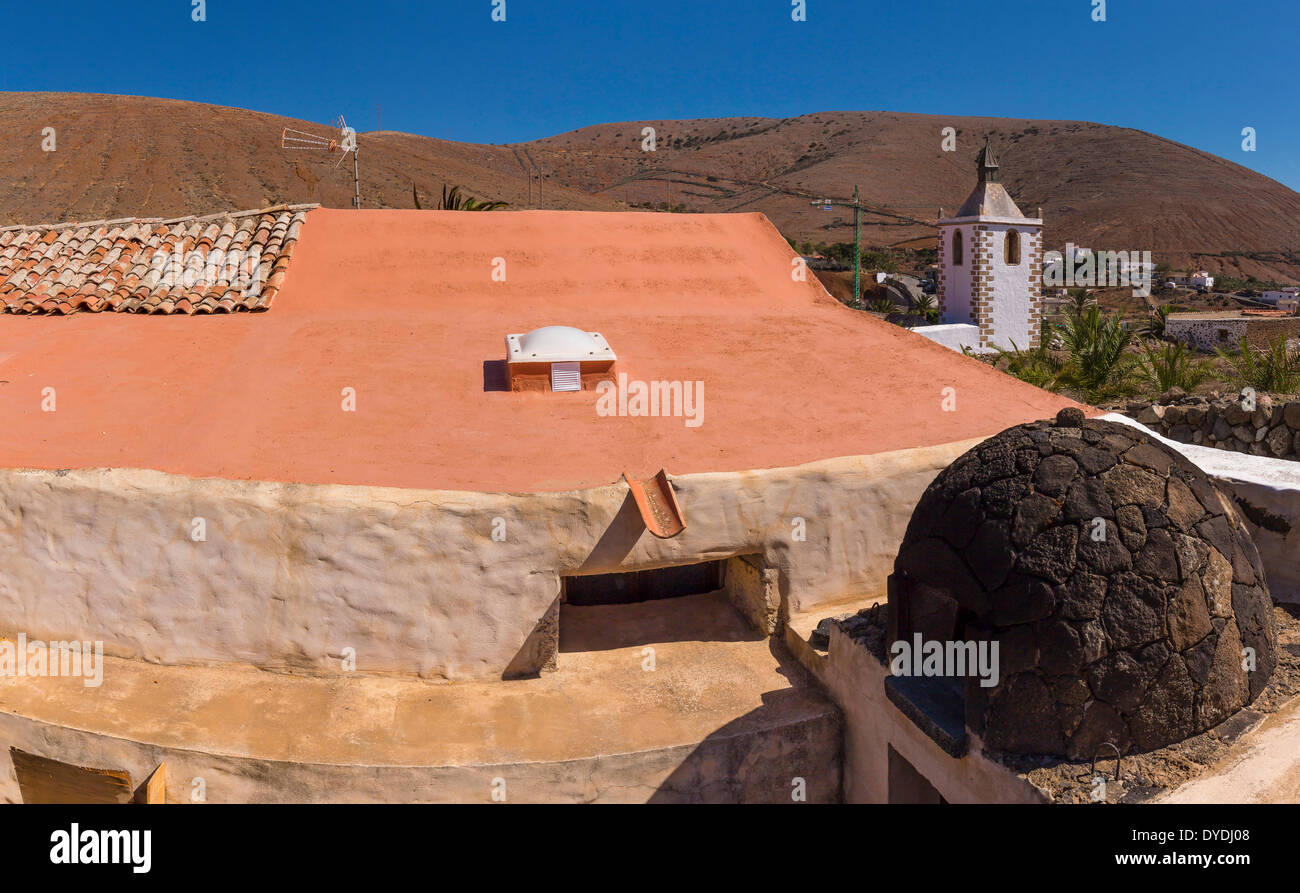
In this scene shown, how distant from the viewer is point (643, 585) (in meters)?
9.41

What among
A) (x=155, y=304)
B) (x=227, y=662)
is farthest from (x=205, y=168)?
(x=227, y=662)

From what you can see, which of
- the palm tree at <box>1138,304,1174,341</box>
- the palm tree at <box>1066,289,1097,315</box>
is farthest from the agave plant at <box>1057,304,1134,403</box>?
the palm tree at <box>1138,304,1174,341</box>

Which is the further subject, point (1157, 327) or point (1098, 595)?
point (1157, 327)

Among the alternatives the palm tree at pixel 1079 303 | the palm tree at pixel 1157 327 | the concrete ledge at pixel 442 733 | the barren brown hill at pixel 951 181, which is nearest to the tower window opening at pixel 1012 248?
the palm tree at pixel 1079 303

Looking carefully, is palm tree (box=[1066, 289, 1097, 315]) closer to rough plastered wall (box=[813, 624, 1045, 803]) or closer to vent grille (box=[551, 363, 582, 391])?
vent grille (box=[551, 363, 582, 391])

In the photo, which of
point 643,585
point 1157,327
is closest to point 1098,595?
point 643,585

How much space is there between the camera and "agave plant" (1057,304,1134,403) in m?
14.7

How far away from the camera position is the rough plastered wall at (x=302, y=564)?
7.21m

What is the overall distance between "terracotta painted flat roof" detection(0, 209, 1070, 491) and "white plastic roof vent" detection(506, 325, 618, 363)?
0.37 meters

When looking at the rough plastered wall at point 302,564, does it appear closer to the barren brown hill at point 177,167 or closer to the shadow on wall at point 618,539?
the shadow on wall at point 618,539

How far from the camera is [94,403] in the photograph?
852 cm

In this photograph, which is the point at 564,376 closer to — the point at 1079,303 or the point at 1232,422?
the point at 1232,422

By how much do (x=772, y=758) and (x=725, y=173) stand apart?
76906 mm

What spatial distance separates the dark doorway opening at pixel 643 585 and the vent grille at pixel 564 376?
197cm
